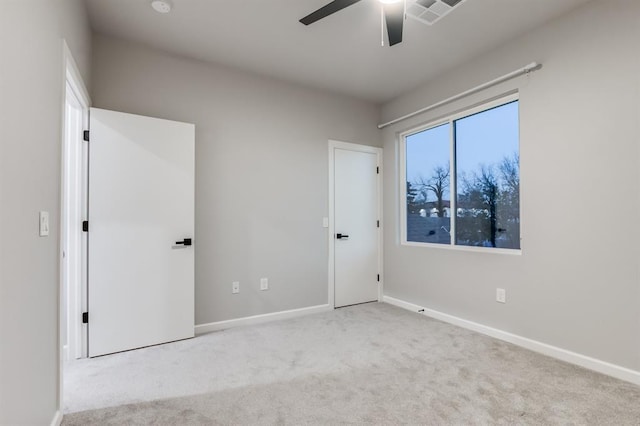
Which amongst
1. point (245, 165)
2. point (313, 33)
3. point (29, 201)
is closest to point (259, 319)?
point (245, 165)

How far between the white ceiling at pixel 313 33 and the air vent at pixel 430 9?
132 mm

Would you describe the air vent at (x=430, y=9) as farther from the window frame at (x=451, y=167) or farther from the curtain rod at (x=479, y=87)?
the window frame at (x=451, y=167)

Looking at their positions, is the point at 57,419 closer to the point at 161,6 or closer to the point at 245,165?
the point at 245,165

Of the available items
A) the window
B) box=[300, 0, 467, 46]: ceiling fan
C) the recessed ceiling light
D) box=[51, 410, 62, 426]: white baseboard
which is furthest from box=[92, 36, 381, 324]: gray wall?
box=[300, 0, 467, 46]: ceiling fan

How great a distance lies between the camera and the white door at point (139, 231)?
2629mm

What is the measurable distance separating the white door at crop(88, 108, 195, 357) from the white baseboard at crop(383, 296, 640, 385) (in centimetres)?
260

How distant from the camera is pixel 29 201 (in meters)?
1.35

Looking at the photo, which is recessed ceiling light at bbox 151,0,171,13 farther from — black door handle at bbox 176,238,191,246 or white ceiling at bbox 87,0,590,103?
black door handle at bbox 176,238,191,246

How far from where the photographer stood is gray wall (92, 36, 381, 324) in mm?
3020

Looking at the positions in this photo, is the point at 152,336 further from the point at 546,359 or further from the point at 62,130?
the point at 546,359

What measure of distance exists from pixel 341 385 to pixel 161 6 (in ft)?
9.85

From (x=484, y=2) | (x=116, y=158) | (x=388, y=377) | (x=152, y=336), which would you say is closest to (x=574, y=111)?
(x=484, y=2)

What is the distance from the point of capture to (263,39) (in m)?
2.87

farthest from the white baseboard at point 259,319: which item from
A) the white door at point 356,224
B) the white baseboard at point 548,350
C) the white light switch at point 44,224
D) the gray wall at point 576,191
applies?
the white light switch at point 44,224
